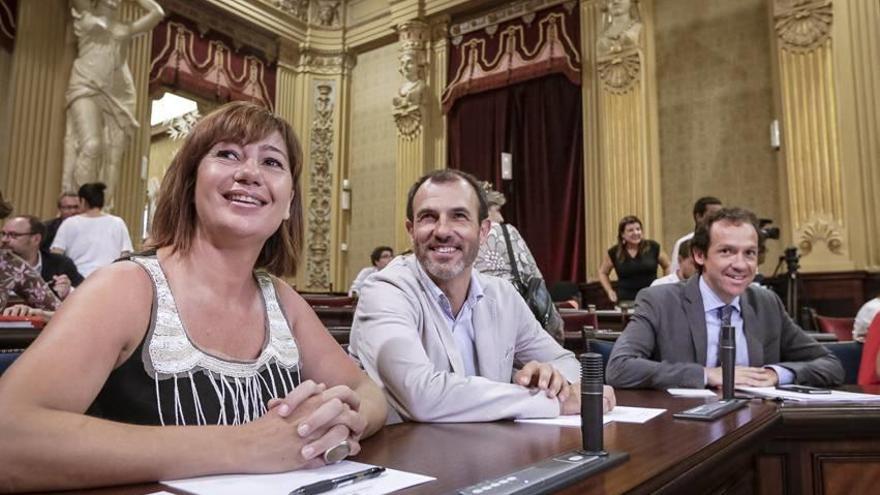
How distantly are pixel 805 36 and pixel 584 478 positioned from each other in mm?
5571

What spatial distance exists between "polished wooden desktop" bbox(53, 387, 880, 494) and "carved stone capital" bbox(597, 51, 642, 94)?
15.9 ft

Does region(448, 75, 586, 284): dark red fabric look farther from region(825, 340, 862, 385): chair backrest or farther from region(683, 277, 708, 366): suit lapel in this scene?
region(683, 277, 708, 366): suit lapel

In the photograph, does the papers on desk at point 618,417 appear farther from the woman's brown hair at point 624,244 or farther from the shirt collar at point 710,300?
the woman's brown hair at point 624,244

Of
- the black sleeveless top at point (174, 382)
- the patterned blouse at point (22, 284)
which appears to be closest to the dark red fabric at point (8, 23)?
the patterned blouse at point (22, 284)

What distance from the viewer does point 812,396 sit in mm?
1560

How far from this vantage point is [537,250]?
22.7ft

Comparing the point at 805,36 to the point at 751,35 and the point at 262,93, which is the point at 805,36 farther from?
the point at 262,93

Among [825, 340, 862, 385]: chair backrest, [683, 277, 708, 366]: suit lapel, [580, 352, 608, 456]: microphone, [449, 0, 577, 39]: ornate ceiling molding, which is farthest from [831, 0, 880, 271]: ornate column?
[580, 352, 608, 456]: microphone

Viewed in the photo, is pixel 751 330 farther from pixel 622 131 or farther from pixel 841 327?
pixel 622 131

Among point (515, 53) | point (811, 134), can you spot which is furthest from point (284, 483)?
point (515, 53)

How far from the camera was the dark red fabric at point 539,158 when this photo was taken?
671cm

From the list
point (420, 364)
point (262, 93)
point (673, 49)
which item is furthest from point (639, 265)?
point (262, 93)

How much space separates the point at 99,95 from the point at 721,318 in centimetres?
588

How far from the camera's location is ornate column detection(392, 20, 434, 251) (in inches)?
305
